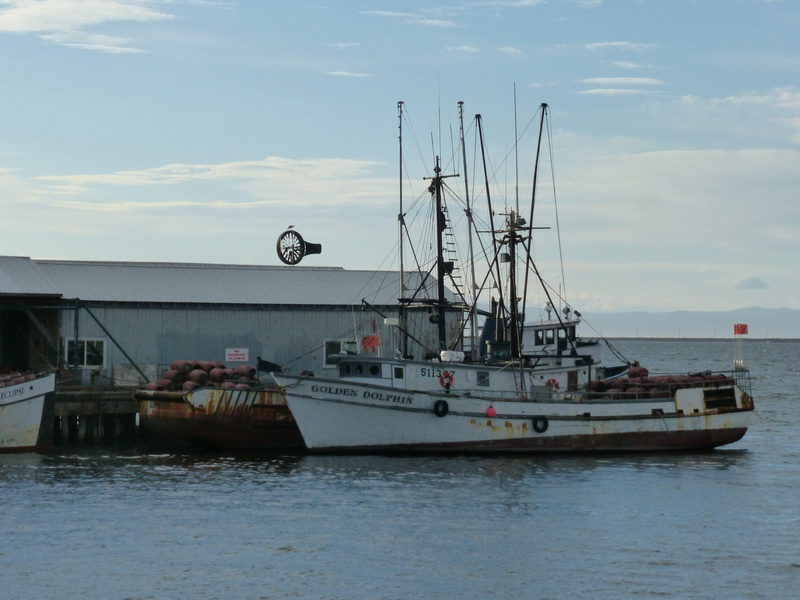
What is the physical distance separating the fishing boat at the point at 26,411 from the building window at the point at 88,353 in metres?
8.30

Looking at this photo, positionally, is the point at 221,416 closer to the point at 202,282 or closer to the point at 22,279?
the point at 22,279

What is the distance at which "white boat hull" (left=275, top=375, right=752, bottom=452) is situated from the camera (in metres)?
39.1

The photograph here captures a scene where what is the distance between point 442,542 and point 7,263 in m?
33.6

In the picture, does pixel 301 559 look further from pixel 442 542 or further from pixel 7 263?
pixel 7 263

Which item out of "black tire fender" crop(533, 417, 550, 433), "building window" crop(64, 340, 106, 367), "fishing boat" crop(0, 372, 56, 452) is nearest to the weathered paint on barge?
"fishing boat" crop(0, 372, 56, 452)

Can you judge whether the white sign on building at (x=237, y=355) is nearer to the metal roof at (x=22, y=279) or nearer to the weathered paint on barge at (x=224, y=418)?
the metal roof at (x=22, y=279)

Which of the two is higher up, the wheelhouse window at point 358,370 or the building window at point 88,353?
the building window at point 88,353

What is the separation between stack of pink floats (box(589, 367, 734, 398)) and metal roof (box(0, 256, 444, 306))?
1522cm

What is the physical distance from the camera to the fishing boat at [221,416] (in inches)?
1596

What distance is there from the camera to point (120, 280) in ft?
174

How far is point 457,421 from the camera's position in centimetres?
3944

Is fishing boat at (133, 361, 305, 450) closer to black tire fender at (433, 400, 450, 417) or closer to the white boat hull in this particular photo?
the white boat hull

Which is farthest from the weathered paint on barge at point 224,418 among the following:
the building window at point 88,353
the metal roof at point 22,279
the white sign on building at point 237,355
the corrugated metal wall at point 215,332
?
the white sign on building at point 237,355

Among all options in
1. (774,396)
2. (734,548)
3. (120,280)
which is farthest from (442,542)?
(774,396)
